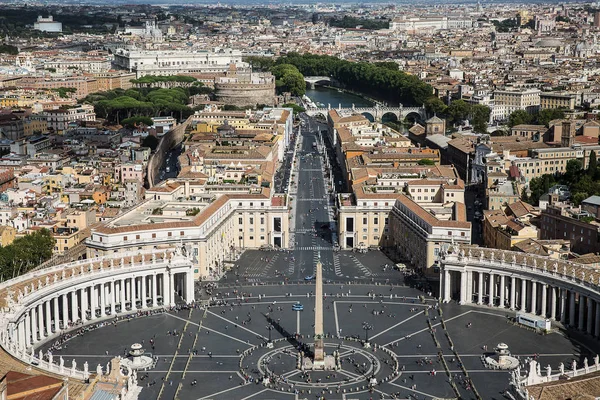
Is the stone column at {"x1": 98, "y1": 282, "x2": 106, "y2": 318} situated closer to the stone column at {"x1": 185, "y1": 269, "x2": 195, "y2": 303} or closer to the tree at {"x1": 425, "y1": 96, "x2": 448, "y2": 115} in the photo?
the stone column at {"x1": 185, "y1": 269, "x2": 195, "y2": 303}

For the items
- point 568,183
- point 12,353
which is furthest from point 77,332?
point 568,183

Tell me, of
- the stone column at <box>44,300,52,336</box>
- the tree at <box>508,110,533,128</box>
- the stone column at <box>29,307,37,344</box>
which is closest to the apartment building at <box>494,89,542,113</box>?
the tree at <box>508,110,533,128</box>

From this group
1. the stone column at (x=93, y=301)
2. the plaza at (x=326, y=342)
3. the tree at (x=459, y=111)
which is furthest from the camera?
the tree at (x=459, y=111)

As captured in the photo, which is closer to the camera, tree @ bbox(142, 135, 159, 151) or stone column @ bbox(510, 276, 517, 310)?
stone column @ bbox(510, 276, 517, 310)

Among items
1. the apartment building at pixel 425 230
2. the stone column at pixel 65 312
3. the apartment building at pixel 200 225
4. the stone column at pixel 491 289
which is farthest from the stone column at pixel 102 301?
the stone column at pixel 491 289

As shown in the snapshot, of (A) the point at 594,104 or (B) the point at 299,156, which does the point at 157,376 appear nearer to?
(B) the point at 299,156

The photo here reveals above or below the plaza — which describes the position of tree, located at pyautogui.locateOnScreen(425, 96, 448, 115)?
above

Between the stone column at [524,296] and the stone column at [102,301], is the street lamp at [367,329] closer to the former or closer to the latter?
the stone column at [524,296]
